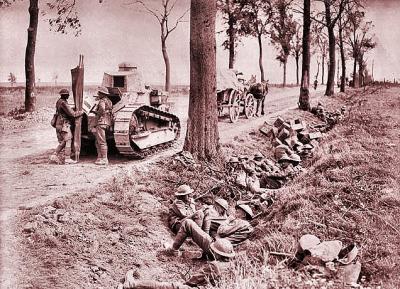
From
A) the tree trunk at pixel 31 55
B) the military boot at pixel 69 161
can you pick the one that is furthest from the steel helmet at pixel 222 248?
the tree trunk at pixel 31 55

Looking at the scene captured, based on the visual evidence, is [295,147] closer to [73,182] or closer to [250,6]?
[73,182]

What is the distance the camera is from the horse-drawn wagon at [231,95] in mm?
17219

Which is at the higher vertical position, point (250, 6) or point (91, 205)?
point (250, 6)

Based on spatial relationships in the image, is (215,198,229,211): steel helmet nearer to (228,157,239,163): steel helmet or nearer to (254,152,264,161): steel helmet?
(228,157,239,163): steel helmet

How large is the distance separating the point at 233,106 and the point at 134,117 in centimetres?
704

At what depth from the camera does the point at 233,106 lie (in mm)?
17562

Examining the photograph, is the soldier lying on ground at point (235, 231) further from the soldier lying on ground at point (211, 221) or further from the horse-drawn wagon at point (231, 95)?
the horse-drawn wagon at point (231, 95)

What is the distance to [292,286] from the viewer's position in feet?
16.1

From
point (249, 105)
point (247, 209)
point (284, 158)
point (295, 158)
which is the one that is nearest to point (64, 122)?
point (247, 209)

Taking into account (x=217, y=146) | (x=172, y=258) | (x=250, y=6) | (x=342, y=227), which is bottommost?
(x=172, y=258)

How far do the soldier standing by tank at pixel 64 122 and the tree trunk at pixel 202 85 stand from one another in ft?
8.68

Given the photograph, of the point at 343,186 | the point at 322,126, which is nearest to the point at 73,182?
the point at 343,186

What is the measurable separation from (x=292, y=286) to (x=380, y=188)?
11.8 feet

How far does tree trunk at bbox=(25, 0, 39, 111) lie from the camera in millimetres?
18117
